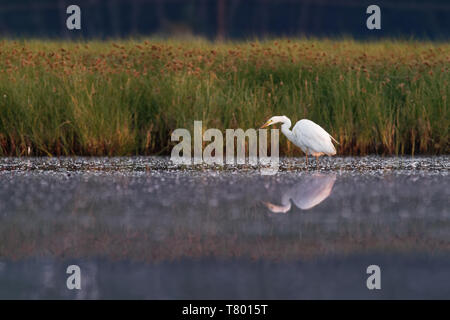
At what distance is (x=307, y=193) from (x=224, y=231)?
1.76 metres

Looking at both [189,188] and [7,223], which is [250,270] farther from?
[189,188]

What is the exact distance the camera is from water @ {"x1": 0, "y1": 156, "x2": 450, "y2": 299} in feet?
13.5

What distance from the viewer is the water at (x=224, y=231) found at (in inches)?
162

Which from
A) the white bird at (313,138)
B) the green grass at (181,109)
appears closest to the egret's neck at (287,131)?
the white bird at (313,138)

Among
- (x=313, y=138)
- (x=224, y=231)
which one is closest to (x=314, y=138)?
(x=313, y=138)

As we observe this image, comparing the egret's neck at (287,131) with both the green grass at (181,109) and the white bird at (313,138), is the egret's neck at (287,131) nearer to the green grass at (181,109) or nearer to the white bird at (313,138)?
the white bird at (313,138)

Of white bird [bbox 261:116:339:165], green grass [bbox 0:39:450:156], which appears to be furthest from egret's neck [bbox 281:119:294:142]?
green grass [bbox 0:39:450:156]

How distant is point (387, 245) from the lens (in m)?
4.99

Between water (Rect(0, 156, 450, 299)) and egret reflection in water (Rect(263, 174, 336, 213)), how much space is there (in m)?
0.02

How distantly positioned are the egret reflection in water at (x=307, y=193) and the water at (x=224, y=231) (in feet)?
0.06

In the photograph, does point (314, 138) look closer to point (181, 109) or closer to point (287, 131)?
point (287, 131)
